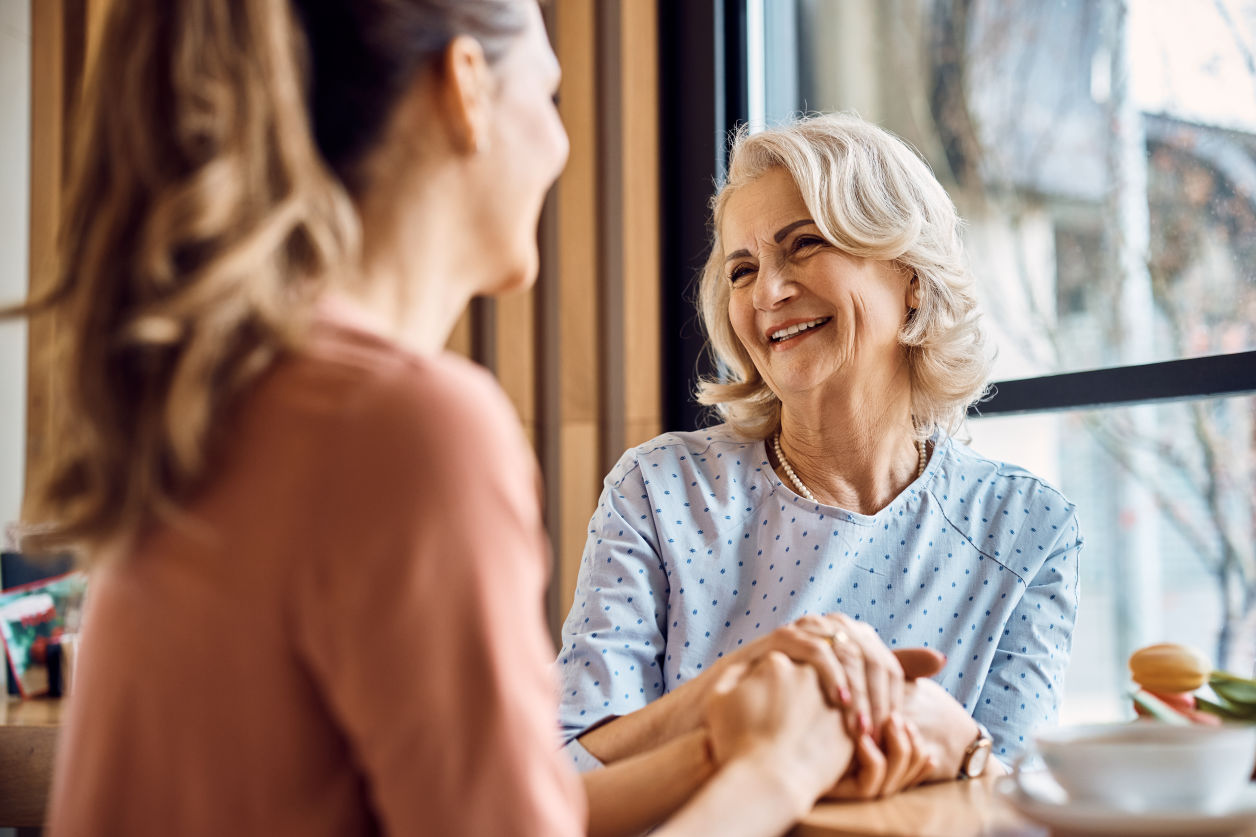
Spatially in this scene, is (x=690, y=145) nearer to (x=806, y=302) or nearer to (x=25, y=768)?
(x=806, y=302)

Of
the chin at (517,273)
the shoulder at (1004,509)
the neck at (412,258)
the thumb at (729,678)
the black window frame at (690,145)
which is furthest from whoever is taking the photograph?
the black window frame at (690,145)

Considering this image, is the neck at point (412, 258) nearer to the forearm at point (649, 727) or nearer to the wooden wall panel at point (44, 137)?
the forearm at point (649, 727)

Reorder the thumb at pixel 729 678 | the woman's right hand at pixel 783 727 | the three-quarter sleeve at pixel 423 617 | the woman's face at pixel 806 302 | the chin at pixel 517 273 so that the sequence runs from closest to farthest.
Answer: the three-quarter sleeve at pixel 423 617 < the chin at pixel 517 273 < the woman's right hand at pixel 783 727 < the thumb at pixel 729 678 < the woman's face at pixel 806 302

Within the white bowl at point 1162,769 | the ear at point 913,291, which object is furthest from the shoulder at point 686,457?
the white bowl at point 1162,769

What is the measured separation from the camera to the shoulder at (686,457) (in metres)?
1.79

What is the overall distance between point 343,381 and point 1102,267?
1.99m

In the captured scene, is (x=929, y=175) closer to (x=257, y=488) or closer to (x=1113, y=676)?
(x=1113, y=676)

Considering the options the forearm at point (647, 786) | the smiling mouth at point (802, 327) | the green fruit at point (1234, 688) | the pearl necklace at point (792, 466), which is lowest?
the forearm at point (647, 786)

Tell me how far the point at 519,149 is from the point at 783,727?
0.58m

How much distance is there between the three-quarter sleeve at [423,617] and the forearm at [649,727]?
638mm

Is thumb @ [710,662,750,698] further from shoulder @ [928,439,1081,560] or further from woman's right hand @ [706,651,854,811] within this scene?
shoulder @ [928,439,1081,560]

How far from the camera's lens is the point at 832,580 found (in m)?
1.67

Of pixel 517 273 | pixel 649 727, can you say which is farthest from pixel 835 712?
pixel 517 273

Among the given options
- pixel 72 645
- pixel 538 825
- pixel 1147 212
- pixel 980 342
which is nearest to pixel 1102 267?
pixel 1147 212
